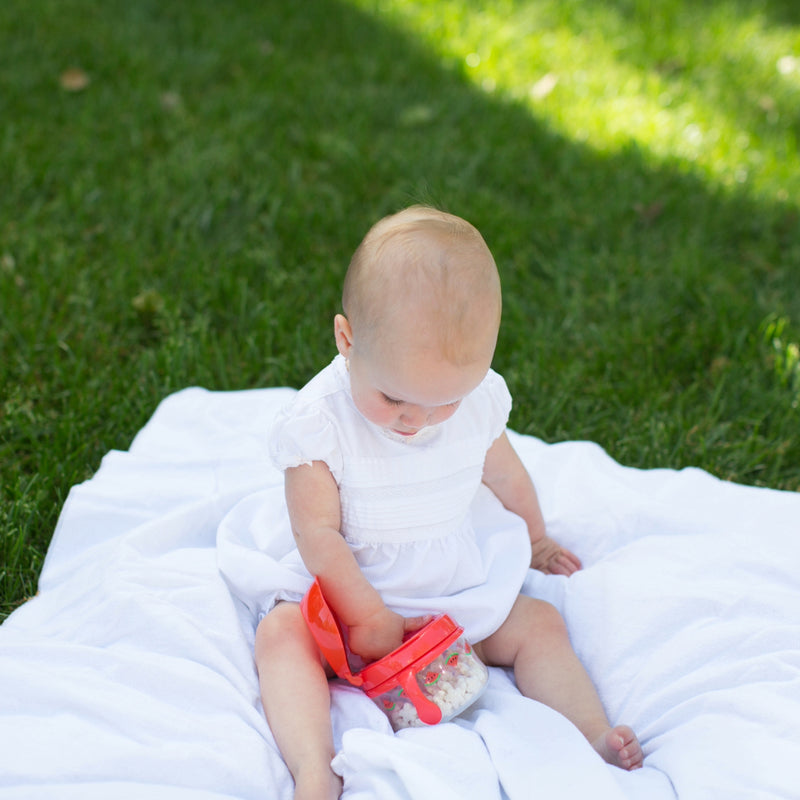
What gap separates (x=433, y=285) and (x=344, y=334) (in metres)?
0.22

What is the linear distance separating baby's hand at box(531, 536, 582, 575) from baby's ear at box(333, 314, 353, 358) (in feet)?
2.22

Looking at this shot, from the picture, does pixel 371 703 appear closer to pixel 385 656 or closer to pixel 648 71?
pixel 385 656

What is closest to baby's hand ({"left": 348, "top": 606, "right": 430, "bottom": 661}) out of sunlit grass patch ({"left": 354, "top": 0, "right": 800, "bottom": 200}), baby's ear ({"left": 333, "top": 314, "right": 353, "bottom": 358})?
baby's ear ({"left": 333, "top": 314, "right": 353, "bottom": 358})

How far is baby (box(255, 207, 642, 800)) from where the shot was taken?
1.41 metres

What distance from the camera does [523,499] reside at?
6.29 ft

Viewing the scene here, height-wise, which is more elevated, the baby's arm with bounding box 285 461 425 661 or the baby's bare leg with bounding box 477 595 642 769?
the baby's arm with bounding box 285 461 425 661

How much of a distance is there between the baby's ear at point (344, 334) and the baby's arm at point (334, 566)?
0.67 feet

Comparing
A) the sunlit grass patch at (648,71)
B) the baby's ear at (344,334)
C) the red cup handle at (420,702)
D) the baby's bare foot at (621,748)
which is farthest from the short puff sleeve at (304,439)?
the sunlit grass patch at (648,71)

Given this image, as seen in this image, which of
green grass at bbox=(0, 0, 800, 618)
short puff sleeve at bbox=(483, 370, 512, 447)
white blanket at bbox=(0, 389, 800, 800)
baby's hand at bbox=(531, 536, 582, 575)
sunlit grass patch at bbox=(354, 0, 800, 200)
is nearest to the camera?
white blanket at bbox=(0, 389, 800, 800)

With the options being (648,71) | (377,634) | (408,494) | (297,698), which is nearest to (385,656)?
(377,634)

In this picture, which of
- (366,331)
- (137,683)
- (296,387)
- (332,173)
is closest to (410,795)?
(137,683)

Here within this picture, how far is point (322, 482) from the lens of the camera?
1.63m

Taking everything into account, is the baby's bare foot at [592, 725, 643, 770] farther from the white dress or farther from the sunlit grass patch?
the sunlit grass patch

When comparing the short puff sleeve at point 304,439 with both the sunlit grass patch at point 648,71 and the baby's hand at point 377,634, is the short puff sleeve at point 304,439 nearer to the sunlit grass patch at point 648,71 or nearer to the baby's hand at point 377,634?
the baby's hand at point 377,634
